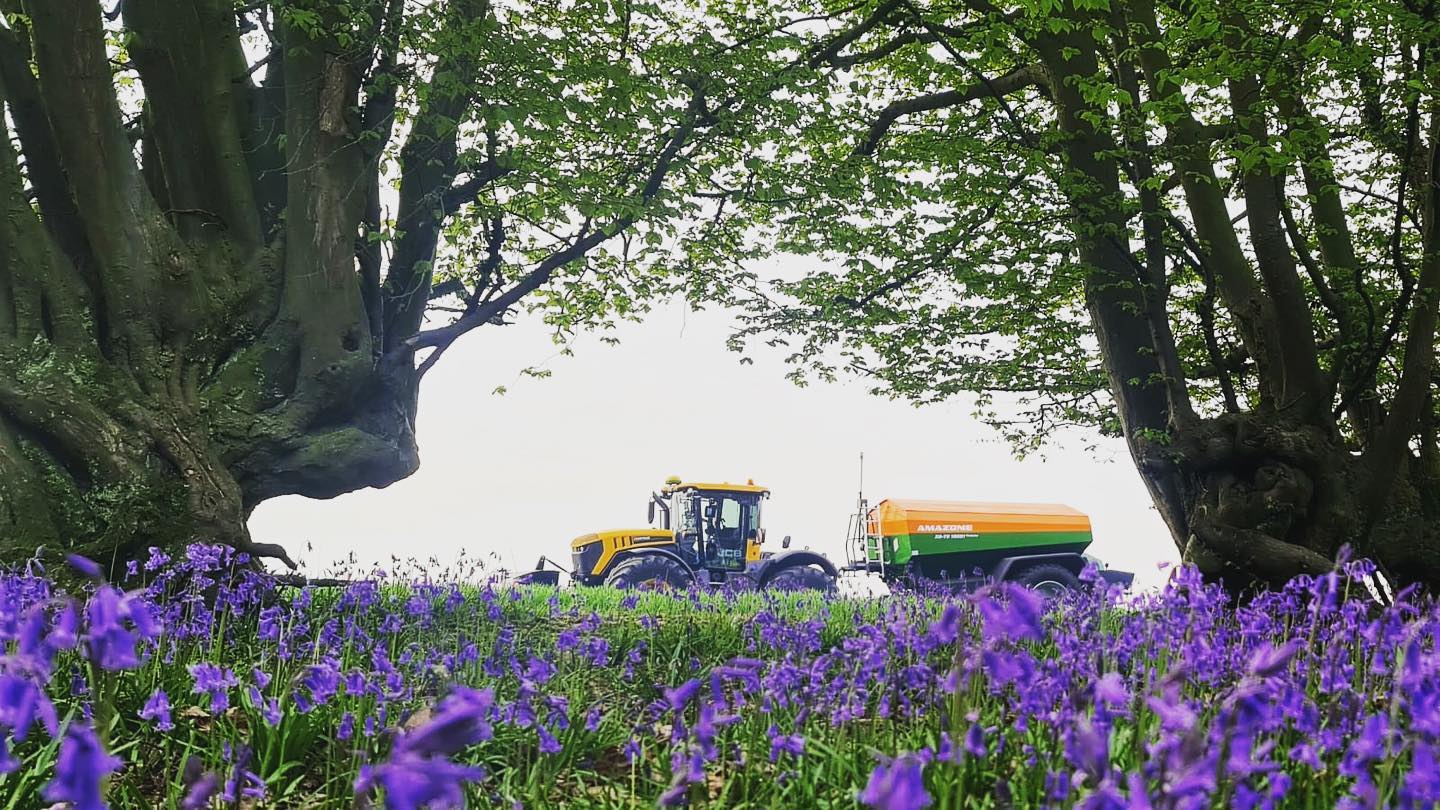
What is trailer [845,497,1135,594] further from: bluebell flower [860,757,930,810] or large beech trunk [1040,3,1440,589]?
bluebell flower [860,757,930,810]

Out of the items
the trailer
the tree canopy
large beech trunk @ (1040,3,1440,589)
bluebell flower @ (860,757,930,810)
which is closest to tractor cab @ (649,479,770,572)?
the trailer

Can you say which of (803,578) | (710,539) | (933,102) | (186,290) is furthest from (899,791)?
(803,578)

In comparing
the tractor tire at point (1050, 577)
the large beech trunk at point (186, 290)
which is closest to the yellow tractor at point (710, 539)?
the tractor tire at point (1050, 577)

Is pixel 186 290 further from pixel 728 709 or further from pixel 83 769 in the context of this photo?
pixel 83 769

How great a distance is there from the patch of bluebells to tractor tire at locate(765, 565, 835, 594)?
27.6ft

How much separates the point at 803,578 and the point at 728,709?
1199 centimetres

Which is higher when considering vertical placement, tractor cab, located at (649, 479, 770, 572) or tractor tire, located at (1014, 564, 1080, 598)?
tractor cab, located at (649, 479, 770, 572)

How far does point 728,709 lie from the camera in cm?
445

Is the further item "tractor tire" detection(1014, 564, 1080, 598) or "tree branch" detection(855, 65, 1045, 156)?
"tractor tire" detection(1014, 564, 1080, 598)

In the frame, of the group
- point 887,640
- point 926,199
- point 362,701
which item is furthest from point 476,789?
point 926,199

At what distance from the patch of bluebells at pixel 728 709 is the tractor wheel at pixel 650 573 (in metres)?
7.33

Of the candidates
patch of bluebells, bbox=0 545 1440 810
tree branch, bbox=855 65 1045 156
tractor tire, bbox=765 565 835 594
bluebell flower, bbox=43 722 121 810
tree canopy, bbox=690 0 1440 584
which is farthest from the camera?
tractor tire, bbox=765 565 835 594

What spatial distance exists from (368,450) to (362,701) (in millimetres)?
4929

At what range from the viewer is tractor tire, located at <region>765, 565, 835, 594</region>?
1582 cm
